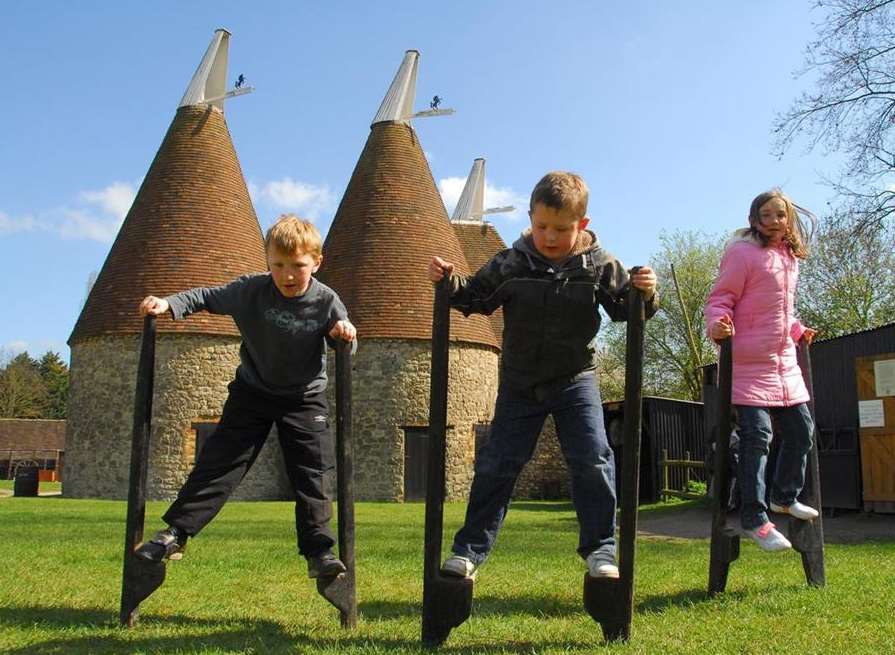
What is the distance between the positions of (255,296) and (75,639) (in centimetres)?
152

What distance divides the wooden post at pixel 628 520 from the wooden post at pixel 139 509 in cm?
174

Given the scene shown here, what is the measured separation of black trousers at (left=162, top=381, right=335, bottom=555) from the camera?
3.70m

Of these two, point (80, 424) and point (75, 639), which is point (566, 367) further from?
point (80, 424)

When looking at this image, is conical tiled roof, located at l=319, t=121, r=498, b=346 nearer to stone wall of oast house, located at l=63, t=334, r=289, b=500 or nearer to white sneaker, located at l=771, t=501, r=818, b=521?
stone wall of oast house, located at l=63, t=334, r=289, b=500

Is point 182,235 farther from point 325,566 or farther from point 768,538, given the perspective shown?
point 768,538

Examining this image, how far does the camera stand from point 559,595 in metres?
4.23

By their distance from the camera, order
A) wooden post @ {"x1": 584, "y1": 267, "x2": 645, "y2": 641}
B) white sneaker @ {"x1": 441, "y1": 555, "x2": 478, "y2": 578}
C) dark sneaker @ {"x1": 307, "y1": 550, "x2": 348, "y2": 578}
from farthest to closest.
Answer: dark sneaker @ {"x1": 307, "y1": 550, "x2": 348, "y2": 578} → white sneaker @ {"x1": 441, "y1": 555, "x2": 478, "y2": 578} → wooden post @ {"x1": 584, "y1": 267, "x2": 645, "y2": 641}

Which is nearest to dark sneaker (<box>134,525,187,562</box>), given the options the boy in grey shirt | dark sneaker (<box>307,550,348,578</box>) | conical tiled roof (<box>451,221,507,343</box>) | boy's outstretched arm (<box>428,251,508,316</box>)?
the boy in grey shirt

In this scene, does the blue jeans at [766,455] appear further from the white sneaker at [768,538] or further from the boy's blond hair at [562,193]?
the boy's blond hair at [562,193]

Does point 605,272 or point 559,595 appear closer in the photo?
point 605,272

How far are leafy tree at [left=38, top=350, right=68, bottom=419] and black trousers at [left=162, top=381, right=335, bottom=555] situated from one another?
208 ft

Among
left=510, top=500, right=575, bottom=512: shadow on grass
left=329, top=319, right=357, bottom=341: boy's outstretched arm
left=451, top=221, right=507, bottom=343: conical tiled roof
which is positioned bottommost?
left=510, top=500, right=575, bottom=512: shadow on grass

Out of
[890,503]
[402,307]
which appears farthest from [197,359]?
[890,503]

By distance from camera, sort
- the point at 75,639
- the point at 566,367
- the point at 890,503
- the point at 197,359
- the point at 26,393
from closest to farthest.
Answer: the point at 75,639, the point at 566,367, the point at 890,503, the point at 197,359, the point at 26,393
